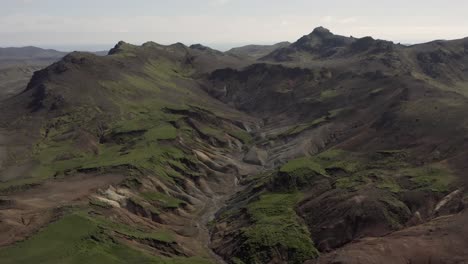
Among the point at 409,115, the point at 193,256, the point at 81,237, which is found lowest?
the point at 193,256

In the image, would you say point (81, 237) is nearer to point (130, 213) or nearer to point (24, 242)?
point (24, 242)

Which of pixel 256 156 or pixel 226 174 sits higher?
pixel 256 156

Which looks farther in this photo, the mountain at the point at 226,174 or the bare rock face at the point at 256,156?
the bare rock face at the point at 256,156

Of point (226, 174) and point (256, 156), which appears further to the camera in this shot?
point (256, 156)

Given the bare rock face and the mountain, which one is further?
the bare rock face

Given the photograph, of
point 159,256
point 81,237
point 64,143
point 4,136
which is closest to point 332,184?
point 159,256
